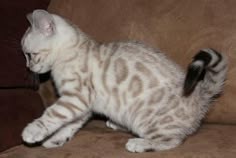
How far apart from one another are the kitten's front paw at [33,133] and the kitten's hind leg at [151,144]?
330 millimetres

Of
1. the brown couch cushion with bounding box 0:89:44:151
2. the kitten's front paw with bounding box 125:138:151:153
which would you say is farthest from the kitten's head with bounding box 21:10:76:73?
the kitten's front paw with bounding box 125:138:151:153

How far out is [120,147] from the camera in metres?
1.62

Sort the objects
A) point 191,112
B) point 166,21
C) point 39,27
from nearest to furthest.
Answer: point 191,112 → point 39,27 → point 166,21

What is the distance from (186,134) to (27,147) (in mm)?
614

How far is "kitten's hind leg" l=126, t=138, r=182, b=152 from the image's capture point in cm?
157

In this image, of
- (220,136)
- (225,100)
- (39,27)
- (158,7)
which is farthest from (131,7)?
(220,136)

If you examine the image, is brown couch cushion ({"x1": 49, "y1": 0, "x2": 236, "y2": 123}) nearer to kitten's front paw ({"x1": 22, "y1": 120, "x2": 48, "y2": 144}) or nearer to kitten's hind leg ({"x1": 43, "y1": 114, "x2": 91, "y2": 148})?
kitten's hind leg ({"x1": 43, "y1": 114, "x2": 91, "y2": 148})

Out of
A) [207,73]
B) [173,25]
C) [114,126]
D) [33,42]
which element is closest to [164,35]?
[173,25]

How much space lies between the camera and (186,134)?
→ 5.44 feet

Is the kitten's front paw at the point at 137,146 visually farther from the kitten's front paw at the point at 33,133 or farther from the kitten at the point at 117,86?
the kitten's front paw at the point at 33,133

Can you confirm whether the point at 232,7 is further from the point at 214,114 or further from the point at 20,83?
the point at 20,83

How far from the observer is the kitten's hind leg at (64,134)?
1.74 meters

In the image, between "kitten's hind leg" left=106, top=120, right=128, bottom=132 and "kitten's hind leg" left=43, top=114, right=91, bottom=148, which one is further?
"kitten's hind leg" left=106, top=120, right=128, bottom=132

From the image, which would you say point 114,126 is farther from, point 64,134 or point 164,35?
point 164,35
